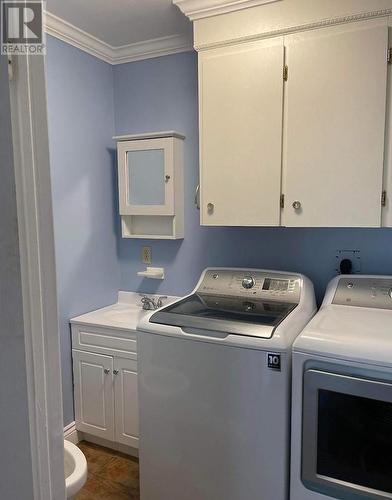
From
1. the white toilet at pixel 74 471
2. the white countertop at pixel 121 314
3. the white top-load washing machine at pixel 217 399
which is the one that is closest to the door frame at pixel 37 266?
the white toilet at pixel 74 471

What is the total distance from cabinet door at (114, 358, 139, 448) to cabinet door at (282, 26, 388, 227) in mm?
1277

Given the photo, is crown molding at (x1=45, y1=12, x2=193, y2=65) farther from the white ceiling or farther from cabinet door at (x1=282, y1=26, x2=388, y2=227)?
cabinet door at (x1=282, y1=26, x2=388, y2=227)

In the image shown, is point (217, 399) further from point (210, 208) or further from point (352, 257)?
point (352, 257)

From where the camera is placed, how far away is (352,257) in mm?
2020

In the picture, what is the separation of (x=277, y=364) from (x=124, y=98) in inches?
80.9

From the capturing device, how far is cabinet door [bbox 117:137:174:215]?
7.66ft

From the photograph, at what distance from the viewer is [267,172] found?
1836 mm

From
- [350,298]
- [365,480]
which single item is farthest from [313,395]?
[350,298]

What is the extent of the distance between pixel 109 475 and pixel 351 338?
1.63m

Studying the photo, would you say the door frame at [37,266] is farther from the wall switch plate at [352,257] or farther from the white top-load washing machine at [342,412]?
the wall switch plate at [352,257]

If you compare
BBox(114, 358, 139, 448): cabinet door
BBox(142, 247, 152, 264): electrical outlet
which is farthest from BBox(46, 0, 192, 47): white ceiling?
BBox(114, 358, 139, 448): cabinet door

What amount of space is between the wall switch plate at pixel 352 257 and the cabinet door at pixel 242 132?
18.6 inches

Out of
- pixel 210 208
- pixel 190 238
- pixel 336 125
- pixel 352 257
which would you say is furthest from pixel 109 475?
pixel 336 125

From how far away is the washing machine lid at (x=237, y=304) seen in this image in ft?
5.09
